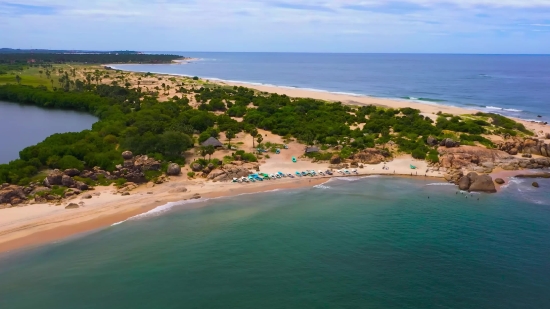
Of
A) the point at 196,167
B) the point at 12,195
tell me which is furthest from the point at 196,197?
the point at 12,195

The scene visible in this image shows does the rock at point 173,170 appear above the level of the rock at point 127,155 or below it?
below

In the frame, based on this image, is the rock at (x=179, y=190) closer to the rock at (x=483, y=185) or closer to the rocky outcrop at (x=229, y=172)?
the rocky outcrop at (x=229, y=172)

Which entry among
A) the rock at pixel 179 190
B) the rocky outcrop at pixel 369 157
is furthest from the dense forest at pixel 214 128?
the rock at pixel 179 190

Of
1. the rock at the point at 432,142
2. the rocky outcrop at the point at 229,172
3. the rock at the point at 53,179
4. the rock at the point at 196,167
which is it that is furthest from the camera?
the rock at the point at 432,142

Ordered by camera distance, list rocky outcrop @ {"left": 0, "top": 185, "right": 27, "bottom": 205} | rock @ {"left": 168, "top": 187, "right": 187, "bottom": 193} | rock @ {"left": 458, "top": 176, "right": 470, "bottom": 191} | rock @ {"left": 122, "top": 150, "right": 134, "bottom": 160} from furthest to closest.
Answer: rock @ {"left": 122, "top": 150, "right": 134, "bottom": 160} → rock @ {"left": 458, "top": 176, "right": 470, "bottom": 191} → rock @ {"left": 168, "top": 187, "right": 187, "bottom": 193} → rocky outcrop @ {"left": 0, "top": 185, "right": 27, "bottom": 205}

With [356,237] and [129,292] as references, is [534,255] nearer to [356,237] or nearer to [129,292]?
[356,237]

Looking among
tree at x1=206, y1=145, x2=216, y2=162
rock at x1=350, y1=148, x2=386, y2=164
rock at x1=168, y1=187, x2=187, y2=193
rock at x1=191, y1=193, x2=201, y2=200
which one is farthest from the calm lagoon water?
rock at x1=350, y1=148, x2=386, y2=164

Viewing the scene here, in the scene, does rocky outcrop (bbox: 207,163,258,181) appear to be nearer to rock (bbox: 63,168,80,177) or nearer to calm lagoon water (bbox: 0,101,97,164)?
rock (bbox: 63,168,80,177)
